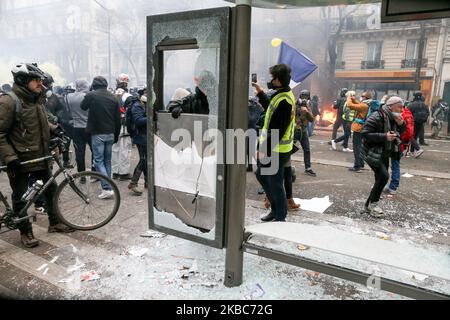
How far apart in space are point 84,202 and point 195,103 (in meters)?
2.03

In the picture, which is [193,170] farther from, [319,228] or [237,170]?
[319,228]

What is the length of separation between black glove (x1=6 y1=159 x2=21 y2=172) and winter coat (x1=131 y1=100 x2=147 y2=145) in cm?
210

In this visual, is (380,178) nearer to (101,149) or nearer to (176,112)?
(176,112)

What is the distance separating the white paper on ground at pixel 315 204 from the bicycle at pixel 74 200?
261 cm

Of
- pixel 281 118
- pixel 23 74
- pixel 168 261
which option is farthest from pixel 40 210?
pixel 281 118

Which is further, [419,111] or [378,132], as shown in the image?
[419,111]

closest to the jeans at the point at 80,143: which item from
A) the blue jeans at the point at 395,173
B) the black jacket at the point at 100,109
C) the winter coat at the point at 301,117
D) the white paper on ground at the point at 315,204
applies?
the black jacket at the point at 100,109

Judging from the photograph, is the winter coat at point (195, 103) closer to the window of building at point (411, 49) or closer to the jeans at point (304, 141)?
the jeans at point (304, 141)

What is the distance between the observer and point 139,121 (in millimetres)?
5340

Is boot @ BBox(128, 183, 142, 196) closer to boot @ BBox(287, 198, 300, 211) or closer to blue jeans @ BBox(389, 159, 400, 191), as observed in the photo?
boot @ BBox(287, 198, 300, 211)

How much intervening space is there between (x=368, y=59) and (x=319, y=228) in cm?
2645

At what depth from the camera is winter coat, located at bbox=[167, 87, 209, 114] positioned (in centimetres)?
312

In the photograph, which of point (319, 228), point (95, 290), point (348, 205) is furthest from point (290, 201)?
point (95, 290)

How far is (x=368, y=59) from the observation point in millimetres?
26141
